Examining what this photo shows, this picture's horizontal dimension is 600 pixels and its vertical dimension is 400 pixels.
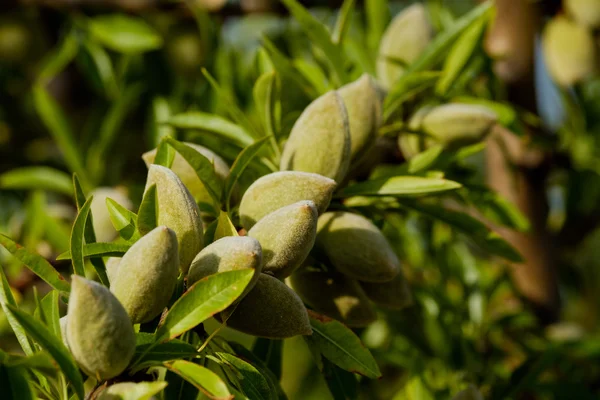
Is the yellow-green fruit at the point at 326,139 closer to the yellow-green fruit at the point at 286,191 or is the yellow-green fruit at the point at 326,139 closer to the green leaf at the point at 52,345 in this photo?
the yellow-green fruit at the point at 286,191

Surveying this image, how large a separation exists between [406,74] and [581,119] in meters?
0.52

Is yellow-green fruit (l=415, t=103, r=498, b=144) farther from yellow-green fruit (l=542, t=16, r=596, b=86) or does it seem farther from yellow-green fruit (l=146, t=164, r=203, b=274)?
yellow-green fruit (l=542, t=16, r=596, b=86)

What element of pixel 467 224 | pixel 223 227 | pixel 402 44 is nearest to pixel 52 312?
pixel 223 227

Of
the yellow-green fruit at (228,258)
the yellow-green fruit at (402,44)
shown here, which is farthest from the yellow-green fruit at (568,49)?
the yellow-green fruit at (228,258)

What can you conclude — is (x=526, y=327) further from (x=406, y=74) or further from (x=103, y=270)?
(x=103, y=270)

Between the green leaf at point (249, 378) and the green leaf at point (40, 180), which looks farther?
the green leaf at point (40, 180)

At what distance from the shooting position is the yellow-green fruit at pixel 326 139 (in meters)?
0.58

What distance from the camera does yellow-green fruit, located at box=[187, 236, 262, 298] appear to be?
45 cm

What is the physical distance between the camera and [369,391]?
1.06 meters

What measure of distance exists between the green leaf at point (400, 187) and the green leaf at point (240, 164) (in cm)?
11

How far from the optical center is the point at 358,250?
575mm

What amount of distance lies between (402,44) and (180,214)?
1.49 feet

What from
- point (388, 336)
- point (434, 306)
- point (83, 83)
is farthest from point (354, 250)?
point (83, 83)

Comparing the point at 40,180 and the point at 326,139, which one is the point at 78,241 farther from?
the point at 40,180
